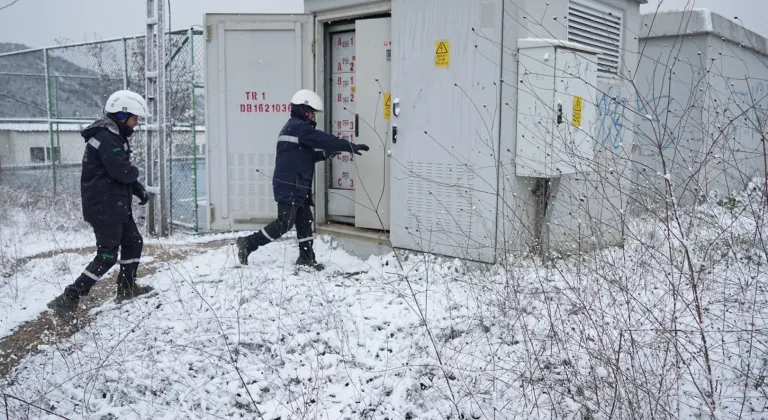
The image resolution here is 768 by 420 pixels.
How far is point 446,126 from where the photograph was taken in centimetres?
606

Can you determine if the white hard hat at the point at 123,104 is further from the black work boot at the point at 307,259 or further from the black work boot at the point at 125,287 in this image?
the black work boot at the point at 307,259

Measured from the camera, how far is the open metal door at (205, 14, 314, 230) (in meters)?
7.18

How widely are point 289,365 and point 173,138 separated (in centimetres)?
580

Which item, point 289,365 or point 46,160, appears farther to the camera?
point 46,160

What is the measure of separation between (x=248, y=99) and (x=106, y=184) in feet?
7.93

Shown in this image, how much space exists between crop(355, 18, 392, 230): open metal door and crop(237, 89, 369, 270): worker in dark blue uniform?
1.90 ft

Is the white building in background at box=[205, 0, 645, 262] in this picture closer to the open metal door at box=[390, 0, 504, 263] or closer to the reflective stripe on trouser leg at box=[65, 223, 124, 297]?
the open metal door at box=[390, 0, 504, 263]

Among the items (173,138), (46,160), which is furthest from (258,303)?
(46,160)

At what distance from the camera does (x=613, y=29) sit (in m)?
6.86

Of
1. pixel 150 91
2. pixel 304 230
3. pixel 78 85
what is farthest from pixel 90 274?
pixel 78 85

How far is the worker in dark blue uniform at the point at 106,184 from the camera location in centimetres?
518

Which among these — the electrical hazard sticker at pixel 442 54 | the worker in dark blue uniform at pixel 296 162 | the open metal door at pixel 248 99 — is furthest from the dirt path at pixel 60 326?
the electrical hazard sticker at pixel 442 54

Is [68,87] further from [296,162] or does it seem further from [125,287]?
[125,287]

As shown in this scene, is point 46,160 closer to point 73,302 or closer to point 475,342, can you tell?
point 73,302
